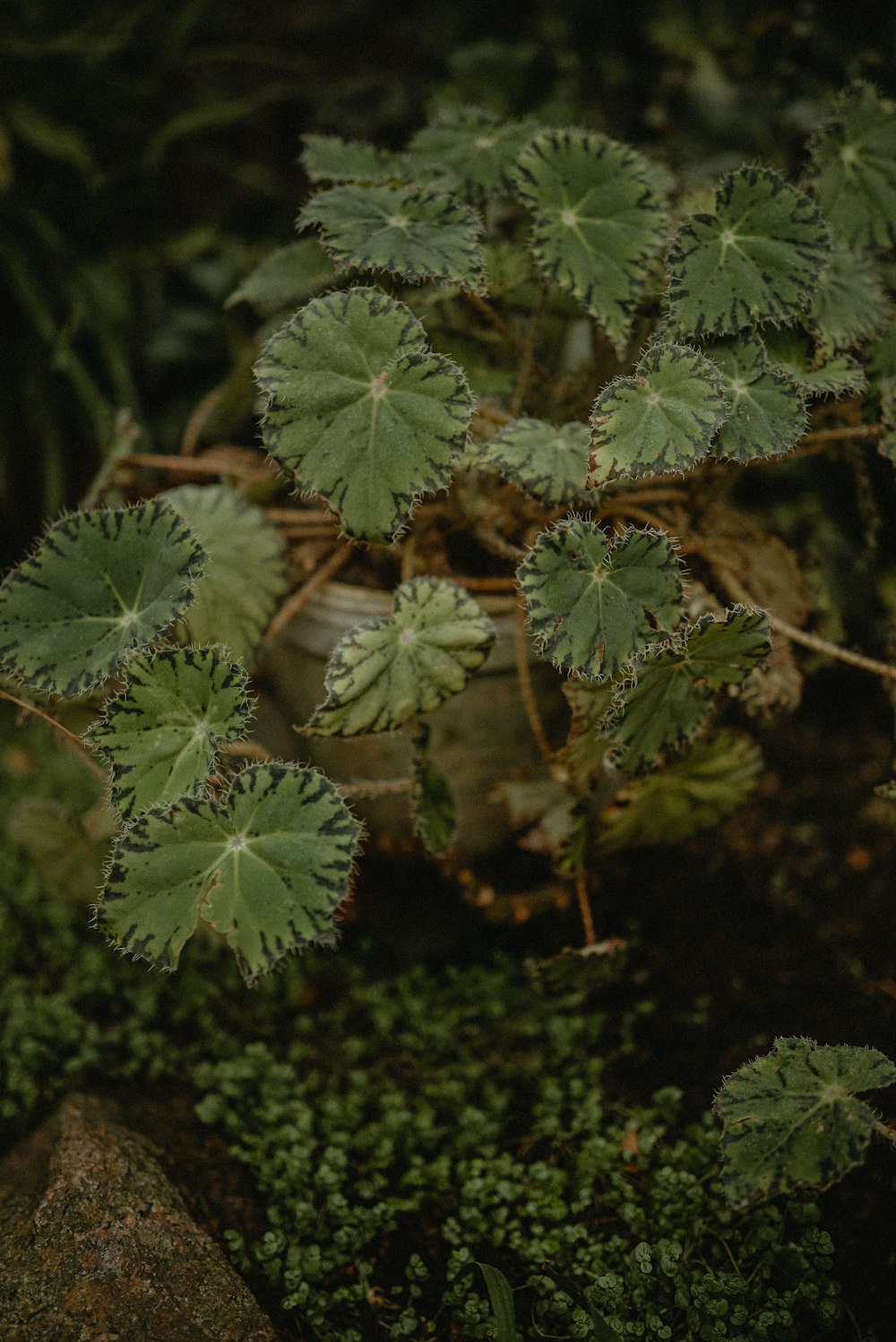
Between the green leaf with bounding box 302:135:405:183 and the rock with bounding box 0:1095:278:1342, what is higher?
the green leaf with bounding box 302:135:405:183

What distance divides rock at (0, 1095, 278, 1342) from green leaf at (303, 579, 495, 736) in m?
0.50

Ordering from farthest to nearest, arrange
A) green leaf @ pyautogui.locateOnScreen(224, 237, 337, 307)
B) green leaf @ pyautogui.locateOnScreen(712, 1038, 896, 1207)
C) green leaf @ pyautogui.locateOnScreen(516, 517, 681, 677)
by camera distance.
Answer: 1. green leaf @ pyautogui.locateOnScreen(224, 237, 337, 307)
2. green leaf @ pyautogui.locateOnScreen(516, 517, 681, 677)
3. green leaf @ pyautogui.locateOnScreen(712, 1038, 896, 1207)

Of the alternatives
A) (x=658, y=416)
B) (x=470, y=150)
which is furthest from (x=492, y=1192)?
(x=470, y=150)

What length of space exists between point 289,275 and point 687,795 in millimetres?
836

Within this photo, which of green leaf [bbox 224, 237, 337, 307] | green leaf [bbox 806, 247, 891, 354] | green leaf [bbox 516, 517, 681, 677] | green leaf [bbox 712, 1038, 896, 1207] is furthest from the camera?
green leaf [bbox 224, 237, 337, 307]

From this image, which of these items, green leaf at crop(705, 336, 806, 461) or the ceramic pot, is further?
the ceramic pot

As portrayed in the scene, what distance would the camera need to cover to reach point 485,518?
1.22 m

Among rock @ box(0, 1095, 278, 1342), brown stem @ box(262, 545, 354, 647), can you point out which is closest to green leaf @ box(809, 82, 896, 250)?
brown stem @ box(262, 545, 354, 647)

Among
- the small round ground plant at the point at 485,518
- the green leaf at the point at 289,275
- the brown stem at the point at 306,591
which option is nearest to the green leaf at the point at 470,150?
the small round ground plant at the point at 485,518

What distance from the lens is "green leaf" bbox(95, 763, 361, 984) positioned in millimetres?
831

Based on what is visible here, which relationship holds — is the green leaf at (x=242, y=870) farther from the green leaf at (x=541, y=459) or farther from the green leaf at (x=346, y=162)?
the green leaf at (x=346, y=162)

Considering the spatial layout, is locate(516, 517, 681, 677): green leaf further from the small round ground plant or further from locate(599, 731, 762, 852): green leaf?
locate(599, 731, 762, 852): green leaf

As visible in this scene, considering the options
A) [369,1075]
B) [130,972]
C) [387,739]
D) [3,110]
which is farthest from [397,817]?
[3,110]

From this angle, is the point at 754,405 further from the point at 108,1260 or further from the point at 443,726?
the point at 108,1260
